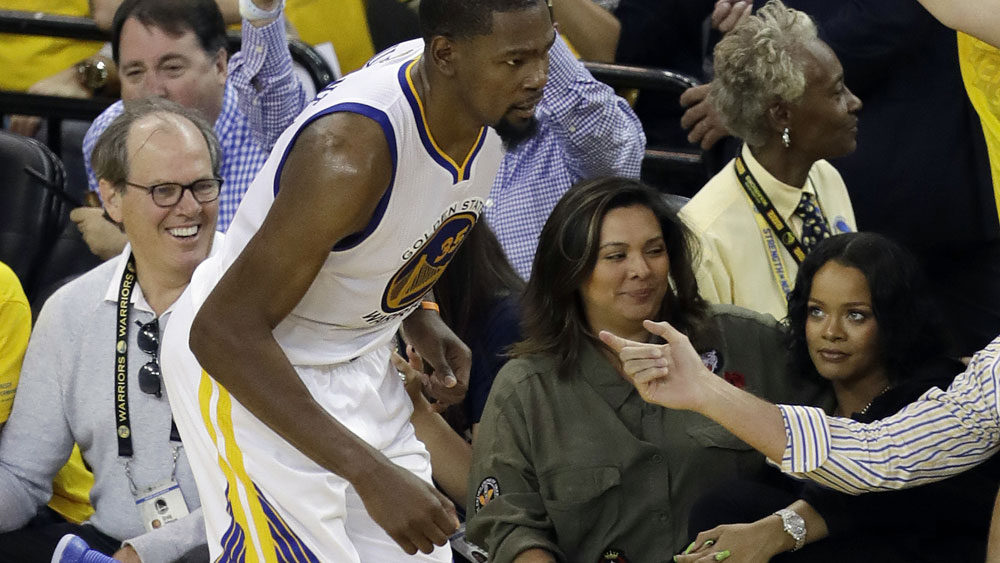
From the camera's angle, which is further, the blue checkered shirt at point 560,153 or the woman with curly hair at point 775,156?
the blue checkered shirt at point 560,153

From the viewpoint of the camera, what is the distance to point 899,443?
2.84m

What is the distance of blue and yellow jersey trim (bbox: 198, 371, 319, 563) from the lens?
2.55m

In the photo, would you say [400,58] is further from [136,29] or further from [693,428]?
[136,29]

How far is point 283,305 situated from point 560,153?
212 cm

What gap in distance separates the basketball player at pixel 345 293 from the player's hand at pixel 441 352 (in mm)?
198

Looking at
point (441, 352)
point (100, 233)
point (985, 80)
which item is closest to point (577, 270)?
point (441, 352)

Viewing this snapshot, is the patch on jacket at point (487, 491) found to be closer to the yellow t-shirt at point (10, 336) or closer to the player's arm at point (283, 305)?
the player's arm at point (283, 305)

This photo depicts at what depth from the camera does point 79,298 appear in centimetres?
377

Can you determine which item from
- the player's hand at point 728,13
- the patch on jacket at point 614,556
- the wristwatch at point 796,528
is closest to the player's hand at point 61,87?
the player's hand at point 728,13

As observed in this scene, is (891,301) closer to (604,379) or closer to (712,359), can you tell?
(712,359)

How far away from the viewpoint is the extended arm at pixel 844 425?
2.74 metres

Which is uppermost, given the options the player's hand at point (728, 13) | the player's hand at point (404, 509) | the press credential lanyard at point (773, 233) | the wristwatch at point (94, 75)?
the player's hand at point (728, 13)

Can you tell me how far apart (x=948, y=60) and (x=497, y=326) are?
154 cm

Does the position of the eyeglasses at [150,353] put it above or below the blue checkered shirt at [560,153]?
below
